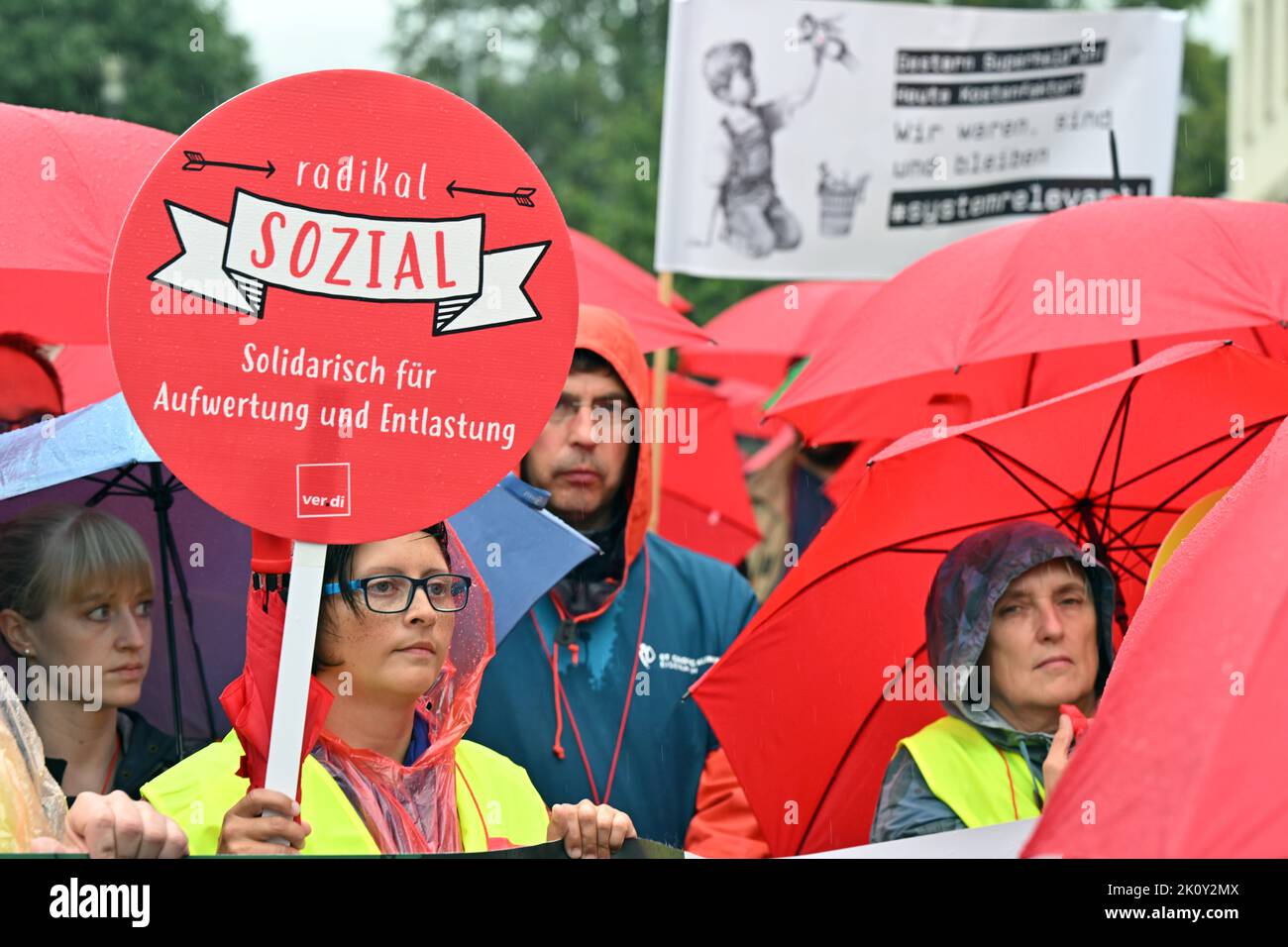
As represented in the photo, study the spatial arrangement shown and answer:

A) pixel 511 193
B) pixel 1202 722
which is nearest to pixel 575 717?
pixel 511 193

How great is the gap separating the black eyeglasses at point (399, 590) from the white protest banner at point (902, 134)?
3.37 metres

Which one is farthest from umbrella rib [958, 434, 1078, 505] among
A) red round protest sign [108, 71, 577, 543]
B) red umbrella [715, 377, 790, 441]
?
red umbrella [715, 377, 790, 441]

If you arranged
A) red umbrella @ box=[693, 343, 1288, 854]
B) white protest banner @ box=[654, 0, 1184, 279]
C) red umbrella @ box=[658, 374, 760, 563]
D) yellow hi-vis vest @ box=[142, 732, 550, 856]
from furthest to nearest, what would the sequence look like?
1. red umbrella @ box=[658, 374, 760, 563]
2. white protest banner @ box=[654, 0, 1184, 279]
3. red umbrella @ box=[693, 343, 1288, 854]
4. yellow hi-vis vest @ box=[142, 732, 550, 856]

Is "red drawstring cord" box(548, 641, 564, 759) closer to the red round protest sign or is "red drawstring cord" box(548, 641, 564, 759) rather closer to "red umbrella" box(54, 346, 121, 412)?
the red round protest sign

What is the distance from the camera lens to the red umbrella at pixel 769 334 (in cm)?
747

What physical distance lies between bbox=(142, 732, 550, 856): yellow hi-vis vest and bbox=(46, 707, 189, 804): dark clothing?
55cm

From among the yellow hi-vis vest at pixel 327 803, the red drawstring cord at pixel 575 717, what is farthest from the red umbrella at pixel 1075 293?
the yellow hi-vis vest at pixel 327 803

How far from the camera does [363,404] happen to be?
8.44 ft

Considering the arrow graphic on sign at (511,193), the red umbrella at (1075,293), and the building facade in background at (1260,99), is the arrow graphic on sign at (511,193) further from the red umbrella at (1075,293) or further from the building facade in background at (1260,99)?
the building facade in background at (1260,99)

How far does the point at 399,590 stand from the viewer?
3.12m

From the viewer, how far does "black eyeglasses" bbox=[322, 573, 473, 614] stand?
10.2 feet

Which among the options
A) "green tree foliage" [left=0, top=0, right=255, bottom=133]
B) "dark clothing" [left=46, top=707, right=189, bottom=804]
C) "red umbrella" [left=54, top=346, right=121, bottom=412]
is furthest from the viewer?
"green tree foliage" [left=0, top=0, right=255, bottom=133]
